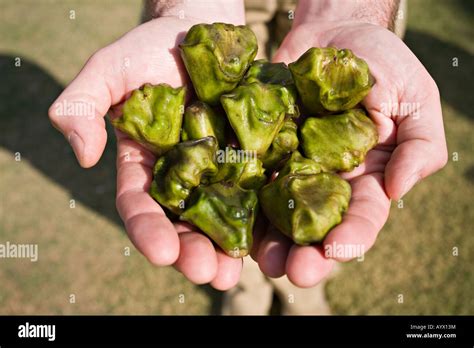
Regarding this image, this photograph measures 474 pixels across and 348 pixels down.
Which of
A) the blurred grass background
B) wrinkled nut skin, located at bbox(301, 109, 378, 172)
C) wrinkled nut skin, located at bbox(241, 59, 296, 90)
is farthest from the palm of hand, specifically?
the blurred grass background

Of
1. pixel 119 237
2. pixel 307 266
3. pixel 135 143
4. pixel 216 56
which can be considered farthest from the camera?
pixel 119 237

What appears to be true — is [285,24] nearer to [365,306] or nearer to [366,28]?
[366,28]

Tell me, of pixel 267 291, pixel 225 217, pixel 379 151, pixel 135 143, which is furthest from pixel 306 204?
pixel 267 291

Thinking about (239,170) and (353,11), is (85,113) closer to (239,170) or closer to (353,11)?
(239,170)

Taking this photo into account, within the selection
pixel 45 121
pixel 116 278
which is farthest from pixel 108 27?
pixel 116 278

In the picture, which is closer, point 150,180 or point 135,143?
point 150,180
